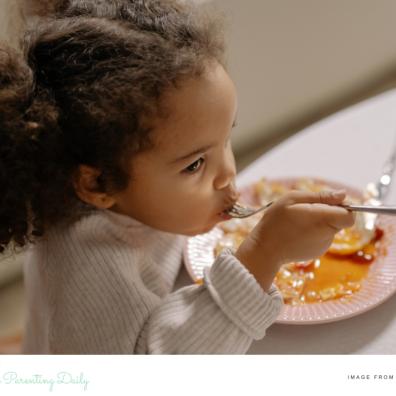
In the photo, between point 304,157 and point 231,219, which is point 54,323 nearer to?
point 231,219

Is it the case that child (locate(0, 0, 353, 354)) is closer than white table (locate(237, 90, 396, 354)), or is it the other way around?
child (locate(0, 0, 353, 354))

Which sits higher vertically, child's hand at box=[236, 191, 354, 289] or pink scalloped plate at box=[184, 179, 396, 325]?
child's hand at box=[236, 191, 354, 289]

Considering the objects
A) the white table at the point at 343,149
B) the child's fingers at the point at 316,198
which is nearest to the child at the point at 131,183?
the child's fingers at the point at 316,198

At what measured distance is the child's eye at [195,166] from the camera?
48cm

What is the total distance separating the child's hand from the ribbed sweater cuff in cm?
1

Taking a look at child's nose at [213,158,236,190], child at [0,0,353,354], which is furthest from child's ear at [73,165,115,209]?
child's nose at [213,158,236,190]

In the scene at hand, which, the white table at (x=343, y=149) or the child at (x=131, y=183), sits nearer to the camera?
the child at (x=131, y=183)

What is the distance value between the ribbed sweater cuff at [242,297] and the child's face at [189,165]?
2.8 inches

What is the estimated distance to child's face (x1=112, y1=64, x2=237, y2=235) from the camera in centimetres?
45

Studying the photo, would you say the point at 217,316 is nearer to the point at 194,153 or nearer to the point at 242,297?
the point at 242,297
